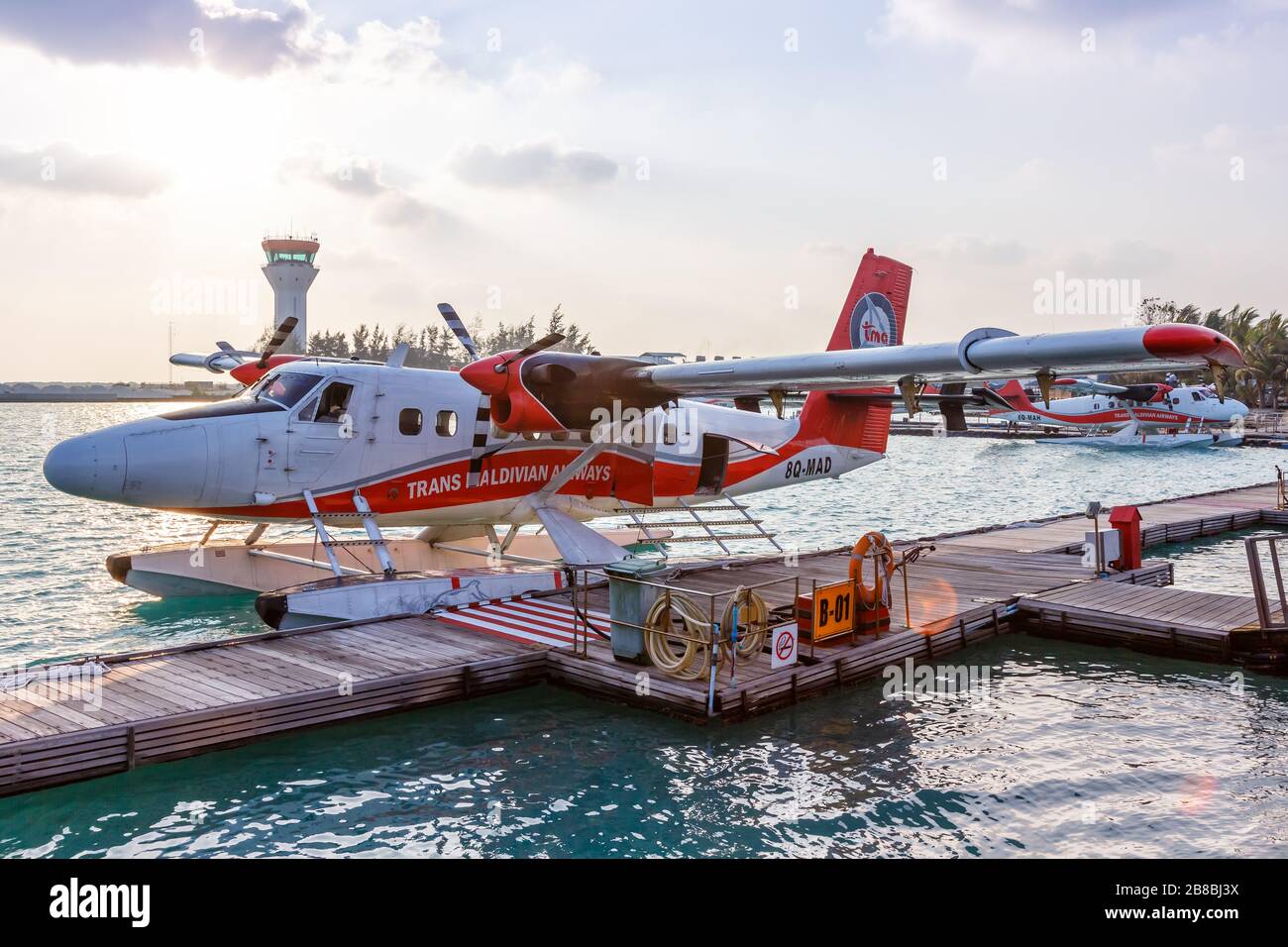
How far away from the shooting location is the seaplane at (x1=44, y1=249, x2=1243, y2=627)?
1184 cm

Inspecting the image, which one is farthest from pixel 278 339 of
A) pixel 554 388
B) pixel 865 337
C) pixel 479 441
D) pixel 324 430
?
pixel 865 337

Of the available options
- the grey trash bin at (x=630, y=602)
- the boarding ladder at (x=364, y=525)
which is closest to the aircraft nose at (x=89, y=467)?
the boarding ladder at (x=364, y=525)

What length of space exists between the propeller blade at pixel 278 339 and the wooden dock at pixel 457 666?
195 inches

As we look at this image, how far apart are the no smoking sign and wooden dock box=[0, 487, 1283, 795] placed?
133 mm

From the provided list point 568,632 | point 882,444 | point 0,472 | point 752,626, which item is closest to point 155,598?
point 568,632

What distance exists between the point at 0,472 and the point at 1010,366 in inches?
2102

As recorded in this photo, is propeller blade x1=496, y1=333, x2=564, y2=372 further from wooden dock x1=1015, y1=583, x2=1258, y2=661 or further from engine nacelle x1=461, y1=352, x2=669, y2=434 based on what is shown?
wooden dock x1=1015, y1=583, x2=1258, y2=661

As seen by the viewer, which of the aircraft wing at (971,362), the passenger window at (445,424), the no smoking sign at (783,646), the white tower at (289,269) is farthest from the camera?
the white tower at (289,269)

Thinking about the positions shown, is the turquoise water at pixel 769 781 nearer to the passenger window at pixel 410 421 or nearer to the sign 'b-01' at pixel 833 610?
the sign 'b-01' at pixel 833 610

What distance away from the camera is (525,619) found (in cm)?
1265

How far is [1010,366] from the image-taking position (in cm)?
1070

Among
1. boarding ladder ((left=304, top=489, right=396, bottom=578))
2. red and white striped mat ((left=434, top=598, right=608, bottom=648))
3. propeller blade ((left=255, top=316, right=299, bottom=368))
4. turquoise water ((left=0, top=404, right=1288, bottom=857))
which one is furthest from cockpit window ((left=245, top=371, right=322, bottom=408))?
turquoise water ((left=0, top=404, right=1288, bottom=857))

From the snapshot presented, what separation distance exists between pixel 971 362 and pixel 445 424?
7.39 meters

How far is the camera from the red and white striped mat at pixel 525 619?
11.8 m
